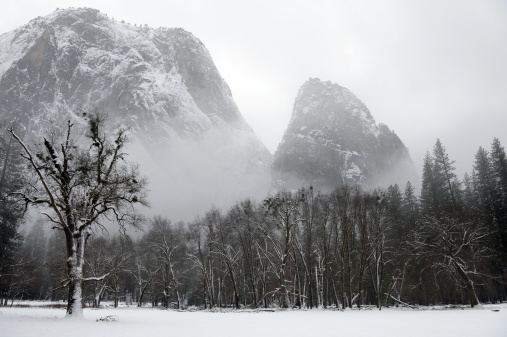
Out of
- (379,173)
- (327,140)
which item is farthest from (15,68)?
(379,173)

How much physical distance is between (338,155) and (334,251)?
144 metres

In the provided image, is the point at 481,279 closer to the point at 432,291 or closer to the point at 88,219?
the point at 432,291

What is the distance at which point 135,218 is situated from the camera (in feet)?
63.5

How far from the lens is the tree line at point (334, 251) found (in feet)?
113

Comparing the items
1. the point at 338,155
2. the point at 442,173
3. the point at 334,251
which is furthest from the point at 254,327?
the point at 338,155

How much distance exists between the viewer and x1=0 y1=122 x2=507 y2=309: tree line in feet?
113

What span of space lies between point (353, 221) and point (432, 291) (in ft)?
73.3

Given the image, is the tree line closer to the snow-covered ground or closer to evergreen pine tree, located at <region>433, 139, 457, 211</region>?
evergreen pine tree, located at <region>433, 139, 457, 211</region>

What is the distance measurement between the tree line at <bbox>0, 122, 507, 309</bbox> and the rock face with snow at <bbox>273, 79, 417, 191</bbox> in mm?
105808

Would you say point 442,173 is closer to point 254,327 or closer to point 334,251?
point 334,251

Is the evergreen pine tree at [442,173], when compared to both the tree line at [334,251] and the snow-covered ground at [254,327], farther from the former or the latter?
the snow-covered ground at [254,327]

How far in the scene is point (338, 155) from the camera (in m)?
182

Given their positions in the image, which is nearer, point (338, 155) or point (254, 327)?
point (254, 327)

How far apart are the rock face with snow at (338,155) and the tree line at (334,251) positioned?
347 feet
